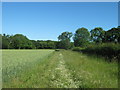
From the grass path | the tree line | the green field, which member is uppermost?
the tree line

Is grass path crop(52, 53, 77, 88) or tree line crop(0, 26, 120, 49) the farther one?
tree line crop(0, 26, 120, 49)

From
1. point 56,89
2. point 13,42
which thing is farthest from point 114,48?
point 13,42

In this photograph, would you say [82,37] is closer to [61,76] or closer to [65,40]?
[65,40]

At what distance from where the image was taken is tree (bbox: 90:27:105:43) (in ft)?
174

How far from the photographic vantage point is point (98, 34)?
180ft

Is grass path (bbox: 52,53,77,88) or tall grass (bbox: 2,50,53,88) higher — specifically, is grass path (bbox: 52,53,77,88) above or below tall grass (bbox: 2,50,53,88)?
below

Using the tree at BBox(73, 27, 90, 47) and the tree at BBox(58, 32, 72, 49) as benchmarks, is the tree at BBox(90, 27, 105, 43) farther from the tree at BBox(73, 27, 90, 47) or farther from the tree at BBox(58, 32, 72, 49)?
the tree at BBox(58, 32, 72, 49)

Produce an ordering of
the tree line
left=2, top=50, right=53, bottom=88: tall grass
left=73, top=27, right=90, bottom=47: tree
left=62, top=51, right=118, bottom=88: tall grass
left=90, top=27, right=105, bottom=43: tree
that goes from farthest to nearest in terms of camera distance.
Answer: left=73, top=27, right=90, bottom=47: tree → left=90, top=27, right=105, bottom=43: tree → the tree line → left=2, top=50, right=53, bottom=88: tall grass → left=62, top=51, right=118, bottom=88: tall grass

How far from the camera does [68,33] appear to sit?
Answer: 90.1 m

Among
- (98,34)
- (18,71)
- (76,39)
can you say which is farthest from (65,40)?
(18,71)

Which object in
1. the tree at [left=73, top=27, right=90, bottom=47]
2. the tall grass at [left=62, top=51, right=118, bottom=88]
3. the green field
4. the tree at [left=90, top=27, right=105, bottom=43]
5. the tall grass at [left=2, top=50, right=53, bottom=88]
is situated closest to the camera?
the tall grass at [left=62, top=51, right=118, bottom=88]

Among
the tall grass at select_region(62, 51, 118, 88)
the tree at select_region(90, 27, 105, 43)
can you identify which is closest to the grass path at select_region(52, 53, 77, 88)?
the tall grass at select_region(62, 51, 118, 88)

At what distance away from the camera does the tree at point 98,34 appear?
5317cm

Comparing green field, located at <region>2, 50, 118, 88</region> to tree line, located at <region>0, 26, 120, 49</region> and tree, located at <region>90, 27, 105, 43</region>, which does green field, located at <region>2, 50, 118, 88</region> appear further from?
tree, located at <region>90, 27, 105, 43</region>
